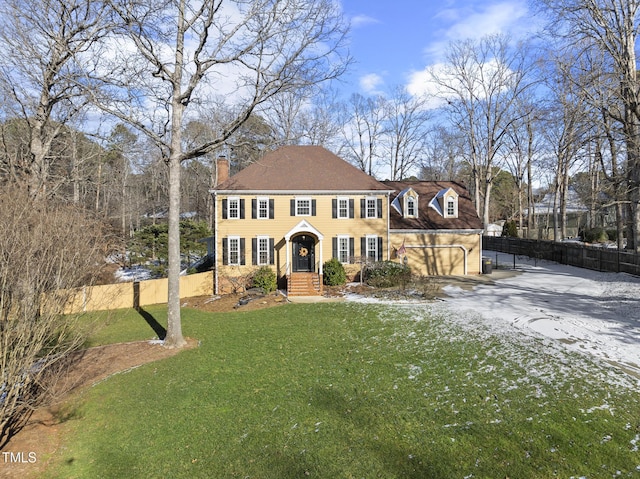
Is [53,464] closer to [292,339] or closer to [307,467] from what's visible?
[307,467]

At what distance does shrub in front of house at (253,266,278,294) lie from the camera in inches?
751

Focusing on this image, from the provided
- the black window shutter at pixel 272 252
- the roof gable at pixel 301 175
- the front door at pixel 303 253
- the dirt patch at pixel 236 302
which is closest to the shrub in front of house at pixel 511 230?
the roof gable at pixel 301 175

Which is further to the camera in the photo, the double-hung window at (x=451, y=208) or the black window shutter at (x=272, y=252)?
the double-hung window at (x=451, y=208)

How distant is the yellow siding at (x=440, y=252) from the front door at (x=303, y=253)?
18.9 ft

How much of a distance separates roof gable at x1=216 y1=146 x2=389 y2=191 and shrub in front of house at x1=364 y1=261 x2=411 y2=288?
482 centimetres

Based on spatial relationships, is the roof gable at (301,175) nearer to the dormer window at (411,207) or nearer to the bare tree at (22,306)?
the dormer window at (411,207)

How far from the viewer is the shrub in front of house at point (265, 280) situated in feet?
62.6

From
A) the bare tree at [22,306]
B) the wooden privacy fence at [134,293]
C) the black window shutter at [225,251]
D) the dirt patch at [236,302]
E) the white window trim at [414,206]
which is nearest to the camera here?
the bare tree at [22,306]

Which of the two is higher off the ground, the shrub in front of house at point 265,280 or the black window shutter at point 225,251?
the black window shutter at point 225,251

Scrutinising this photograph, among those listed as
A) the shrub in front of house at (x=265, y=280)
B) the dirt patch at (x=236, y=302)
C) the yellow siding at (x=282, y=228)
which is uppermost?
the yellow siding at (x=282, y=228)

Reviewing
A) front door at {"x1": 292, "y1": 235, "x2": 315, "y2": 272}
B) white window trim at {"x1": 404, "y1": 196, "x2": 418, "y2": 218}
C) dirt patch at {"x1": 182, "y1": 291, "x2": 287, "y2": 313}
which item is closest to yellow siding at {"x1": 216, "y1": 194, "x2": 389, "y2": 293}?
front door at {"x1": 292, "y1": 235, "x2": 315, "y2": 272}

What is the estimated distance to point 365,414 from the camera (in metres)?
6.84

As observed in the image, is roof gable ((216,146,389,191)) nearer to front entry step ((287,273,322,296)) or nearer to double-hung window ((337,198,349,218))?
double-hung window ((337,198,349,218))

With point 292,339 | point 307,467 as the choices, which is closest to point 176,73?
point 292,339
